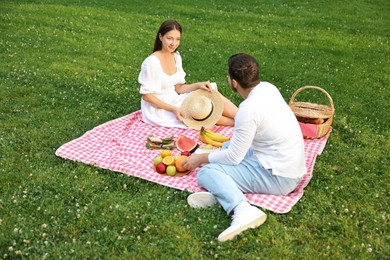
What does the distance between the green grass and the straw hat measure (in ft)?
5.13

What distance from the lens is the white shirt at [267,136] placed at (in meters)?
5.39

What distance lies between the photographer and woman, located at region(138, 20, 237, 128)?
7953 mm

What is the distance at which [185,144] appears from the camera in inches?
290

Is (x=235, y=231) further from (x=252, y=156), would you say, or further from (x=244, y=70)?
(x=244, y=70)

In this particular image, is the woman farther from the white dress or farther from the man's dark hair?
the man's dark hair

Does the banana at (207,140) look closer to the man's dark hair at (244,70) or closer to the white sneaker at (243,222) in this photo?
the man's dark hair at (244,70)

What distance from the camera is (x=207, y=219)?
546cm

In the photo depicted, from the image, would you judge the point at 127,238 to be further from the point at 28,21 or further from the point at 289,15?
the point at 289,15

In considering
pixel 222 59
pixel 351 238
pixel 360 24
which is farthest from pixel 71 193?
pixel 360 24

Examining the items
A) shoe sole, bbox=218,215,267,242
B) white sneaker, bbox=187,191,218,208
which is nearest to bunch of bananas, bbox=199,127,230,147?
white sneaker, bbox=187,191,218,208

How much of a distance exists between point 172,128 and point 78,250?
11.6 ft

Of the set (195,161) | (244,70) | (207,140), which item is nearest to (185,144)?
(207,140)

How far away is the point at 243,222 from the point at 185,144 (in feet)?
8.09

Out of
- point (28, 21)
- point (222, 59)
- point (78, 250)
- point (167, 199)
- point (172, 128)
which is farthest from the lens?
point (28, 21)
